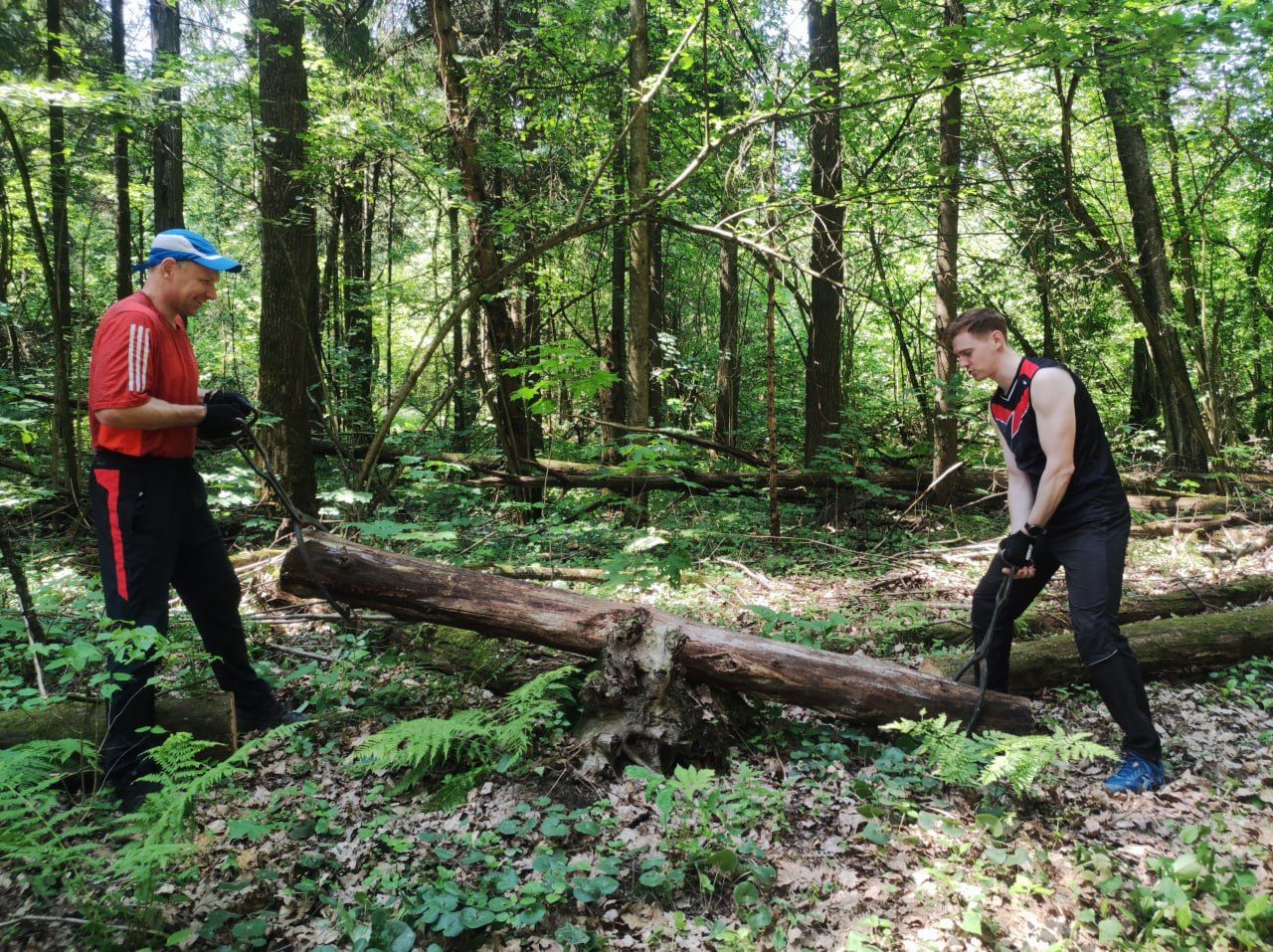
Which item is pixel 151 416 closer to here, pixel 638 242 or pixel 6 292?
pixel 638 242

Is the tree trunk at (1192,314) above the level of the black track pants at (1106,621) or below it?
above

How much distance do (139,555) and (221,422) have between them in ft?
2.24

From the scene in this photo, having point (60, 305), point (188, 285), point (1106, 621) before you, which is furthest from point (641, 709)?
point (60, 305)

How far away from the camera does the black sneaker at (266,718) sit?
3711mm

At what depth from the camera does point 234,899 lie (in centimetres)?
257

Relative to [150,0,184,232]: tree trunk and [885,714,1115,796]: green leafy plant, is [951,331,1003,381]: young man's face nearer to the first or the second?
[885,714,1115,796]: green leafy plant

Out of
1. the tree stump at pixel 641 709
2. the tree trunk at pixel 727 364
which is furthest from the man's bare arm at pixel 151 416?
the tree trunk at pixel 727 364

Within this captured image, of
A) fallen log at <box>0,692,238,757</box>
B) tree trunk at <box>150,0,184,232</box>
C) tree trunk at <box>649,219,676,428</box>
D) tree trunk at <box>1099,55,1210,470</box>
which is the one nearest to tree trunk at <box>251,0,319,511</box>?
tree trunk at <box>150,0,184,232</box>

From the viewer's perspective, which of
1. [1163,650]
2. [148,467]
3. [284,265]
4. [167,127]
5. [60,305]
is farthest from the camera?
[167,127]

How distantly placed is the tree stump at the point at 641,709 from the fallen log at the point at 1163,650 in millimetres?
1551

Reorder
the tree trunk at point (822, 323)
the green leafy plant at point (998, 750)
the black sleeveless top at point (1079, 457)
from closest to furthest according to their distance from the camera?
the green leafy plant at point (998, 750) → the black sleeveless top at point (1079, 457) → the tree trunk at point (822, 323)

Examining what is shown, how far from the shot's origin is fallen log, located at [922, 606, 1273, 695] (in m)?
4.22

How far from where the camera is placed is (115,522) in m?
3.18

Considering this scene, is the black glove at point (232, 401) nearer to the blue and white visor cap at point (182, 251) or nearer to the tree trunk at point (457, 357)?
the blue and white visor cap at point (182, 251)
